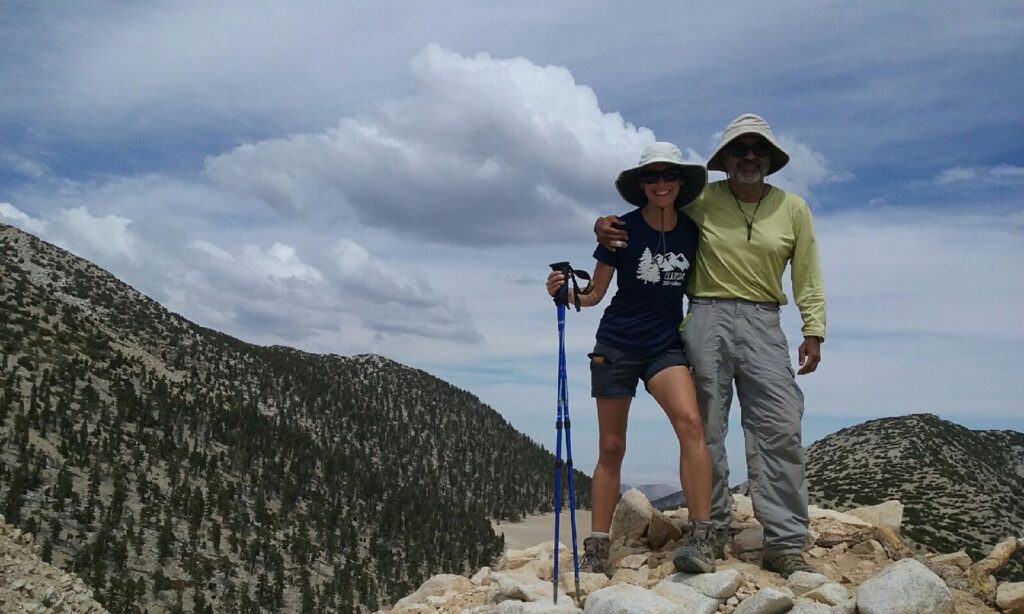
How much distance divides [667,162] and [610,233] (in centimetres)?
64

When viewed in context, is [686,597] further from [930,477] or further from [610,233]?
[930,477]

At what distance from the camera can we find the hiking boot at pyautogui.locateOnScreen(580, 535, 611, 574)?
19.9ft

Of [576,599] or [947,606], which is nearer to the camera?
[947,606]

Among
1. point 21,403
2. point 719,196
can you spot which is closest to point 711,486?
point 719,196

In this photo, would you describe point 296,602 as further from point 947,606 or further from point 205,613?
point 947,606

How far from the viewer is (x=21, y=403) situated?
48688 millimetres

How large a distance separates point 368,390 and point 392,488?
3504 cm

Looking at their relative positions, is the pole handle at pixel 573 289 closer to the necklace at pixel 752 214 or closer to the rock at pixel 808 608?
the necklace at pixel 752 214

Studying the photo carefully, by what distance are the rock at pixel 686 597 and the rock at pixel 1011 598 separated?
1902 mm

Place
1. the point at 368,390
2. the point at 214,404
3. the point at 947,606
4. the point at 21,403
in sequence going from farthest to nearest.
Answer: the point at 368,390
the point at 214,404
the point at 21,403
the point at 947,606

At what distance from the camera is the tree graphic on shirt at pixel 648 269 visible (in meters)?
5.62

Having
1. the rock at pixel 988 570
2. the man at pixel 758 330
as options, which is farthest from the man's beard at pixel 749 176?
the rock at pixel 988 570

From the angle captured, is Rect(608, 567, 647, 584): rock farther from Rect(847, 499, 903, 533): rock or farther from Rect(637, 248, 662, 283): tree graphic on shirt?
Rect(847, 499, 903, 533): rock

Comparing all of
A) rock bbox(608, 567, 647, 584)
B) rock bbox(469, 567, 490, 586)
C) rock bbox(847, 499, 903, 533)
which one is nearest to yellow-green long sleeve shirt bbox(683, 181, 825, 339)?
rock bbox(608, 567, 647, 584)
